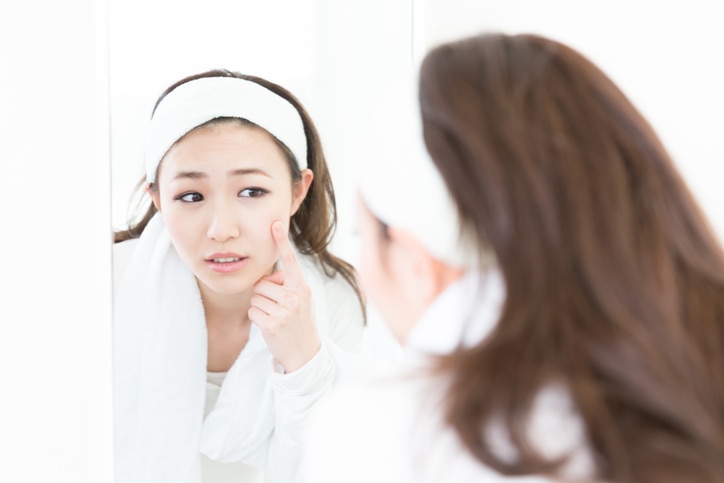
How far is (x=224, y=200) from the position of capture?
111 cm

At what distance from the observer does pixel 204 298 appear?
1.13 m

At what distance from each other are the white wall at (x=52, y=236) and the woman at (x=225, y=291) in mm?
44

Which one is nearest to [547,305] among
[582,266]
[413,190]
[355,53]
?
[582,266]

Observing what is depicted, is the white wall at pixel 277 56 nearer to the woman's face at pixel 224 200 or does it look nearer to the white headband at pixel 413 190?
the woman's face at pixel 224 200

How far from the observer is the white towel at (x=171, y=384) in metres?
1.08

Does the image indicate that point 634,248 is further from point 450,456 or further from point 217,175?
point 217,175

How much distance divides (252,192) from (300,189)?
73 mm

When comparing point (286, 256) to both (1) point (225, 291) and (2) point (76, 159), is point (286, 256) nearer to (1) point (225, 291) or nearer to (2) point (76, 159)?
(1) point (225, 291)

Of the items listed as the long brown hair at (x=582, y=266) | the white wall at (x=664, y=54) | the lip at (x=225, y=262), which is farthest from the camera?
the white wall at (x=664, y=54)

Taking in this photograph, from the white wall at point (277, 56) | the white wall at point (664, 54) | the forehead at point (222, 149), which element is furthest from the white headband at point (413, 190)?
the white wall at point (664, 54)

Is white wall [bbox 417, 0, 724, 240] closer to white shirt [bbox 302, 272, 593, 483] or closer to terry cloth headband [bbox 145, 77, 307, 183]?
terry cloth headband [bbox 145, 77, 307, 183]

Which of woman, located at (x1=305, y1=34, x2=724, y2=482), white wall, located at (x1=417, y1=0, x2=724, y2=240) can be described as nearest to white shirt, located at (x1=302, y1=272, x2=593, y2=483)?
woman, located at (x1=305, y1=34, x2=724, y2=482)

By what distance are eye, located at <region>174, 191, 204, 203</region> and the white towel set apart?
0.04m

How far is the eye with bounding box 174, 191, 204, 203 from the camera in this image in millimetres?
1102
